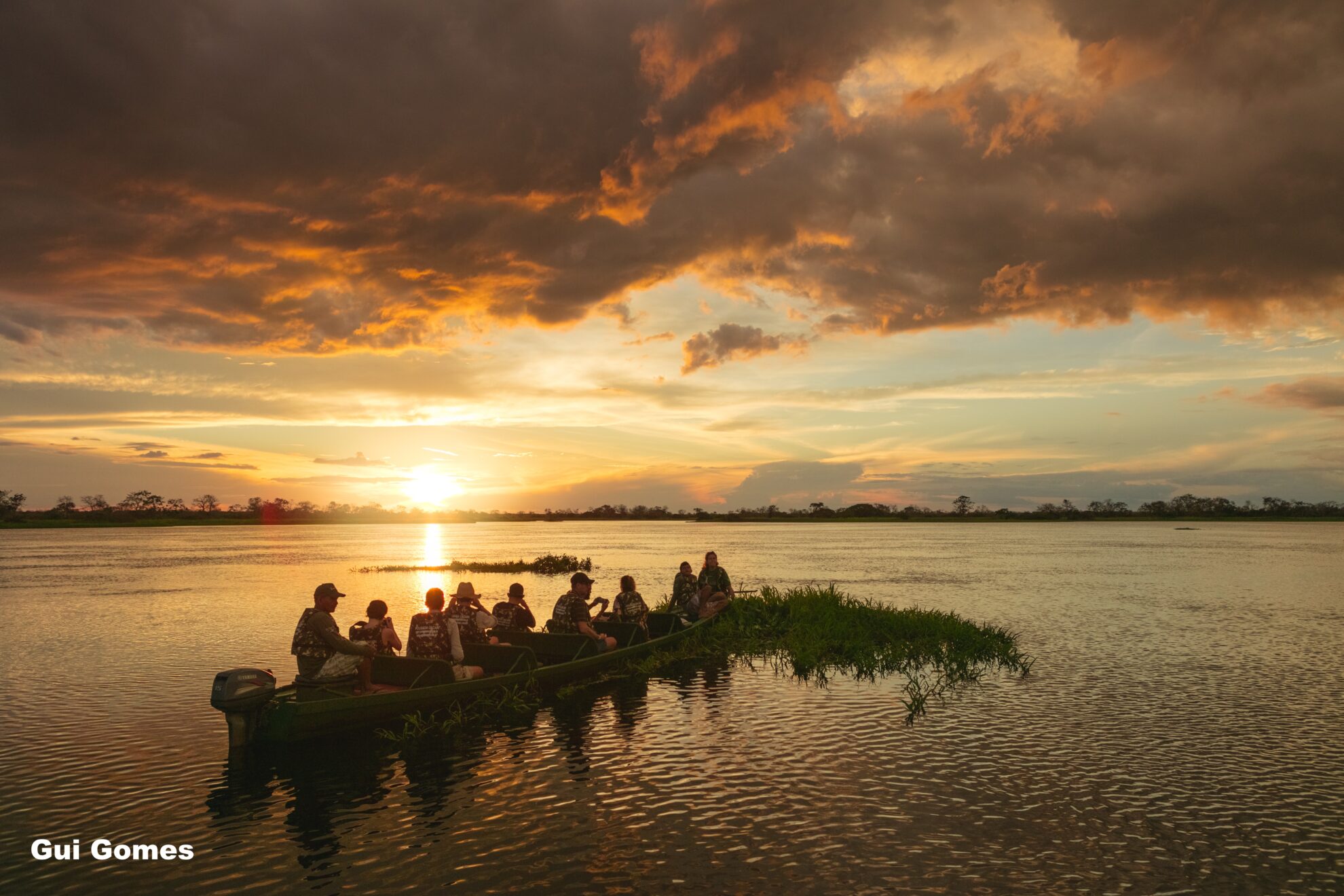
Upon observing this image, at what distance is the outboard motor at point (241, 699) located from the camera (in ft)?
47.1

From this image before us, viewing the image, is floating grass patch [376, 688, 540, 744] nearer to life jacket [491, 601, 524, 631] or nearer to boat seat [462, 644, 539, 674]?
boat seat [462, 644, 539, 674]

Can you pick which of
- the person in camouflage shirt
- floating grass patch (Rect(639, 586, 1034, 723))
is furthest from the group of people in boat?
the person in camouflage shirt

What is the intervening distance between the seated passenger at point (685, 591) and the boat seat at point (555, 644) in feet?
28.5

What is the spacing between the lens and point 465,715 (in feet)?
56.4

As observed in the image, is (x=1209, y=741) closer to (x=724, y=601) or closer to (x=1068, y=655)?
(x=1068, y=655)

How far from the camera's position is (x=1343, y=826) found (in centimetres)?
1172

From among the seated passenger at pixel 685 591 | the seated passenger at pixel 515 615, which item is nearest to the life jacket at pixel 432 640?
the seated passenger at pixel 515 615

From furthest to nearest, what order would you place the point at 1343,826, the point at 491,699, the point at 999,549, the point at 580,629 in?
the point at 999,549, the point at 580,629, the point at 491,699, the point at 1343,826

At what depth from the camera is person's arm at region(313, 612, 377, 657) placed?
1556 centimetres

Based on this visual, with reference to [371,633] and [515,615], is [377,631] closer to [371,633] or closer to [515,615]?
[371,633]

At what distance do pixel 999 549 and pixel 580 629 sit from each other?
311 ft

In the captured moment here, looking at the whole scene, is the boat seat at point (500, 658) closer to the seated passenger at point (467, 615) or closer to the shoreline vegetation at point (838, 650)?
the seated passenger at point (467, 615)

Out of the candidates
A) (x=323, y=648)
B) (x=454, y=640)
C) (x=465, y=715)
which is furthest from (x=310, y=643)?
(x=465, y=715)

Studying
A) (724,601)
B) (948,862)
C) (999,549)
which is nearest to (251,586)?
(724,601)
